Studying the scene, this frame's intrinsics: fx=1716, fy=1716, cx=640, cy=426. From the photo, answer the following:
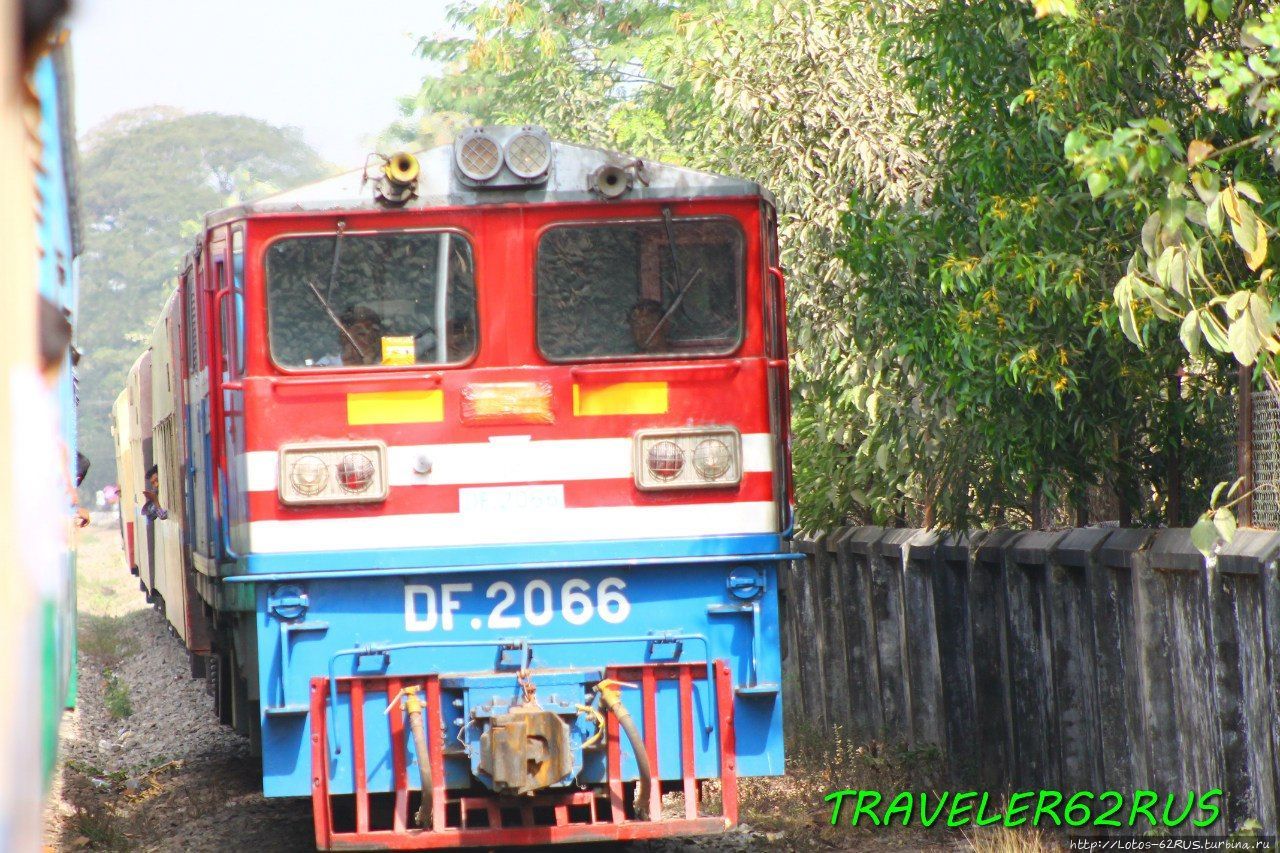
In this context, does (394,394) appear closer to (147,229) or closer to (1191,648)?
(1191,648)

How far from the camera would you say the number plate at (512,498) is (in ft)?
24.3

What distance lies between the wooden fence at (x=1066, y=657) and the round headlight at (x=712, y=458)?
0.64 metres

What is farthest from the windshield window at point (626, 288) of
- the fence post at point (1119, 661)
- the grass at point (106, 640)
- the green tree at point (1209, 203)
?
the grass at point (106, 640)

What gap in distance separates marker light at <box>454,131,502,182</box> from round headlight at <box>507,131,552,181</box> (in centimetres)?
6

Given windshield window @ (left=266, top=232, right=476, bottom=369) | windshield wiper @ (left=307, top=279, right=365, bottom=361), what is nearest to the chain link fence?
windshield window @ (left=266, top=232, right=476, bottom=369)

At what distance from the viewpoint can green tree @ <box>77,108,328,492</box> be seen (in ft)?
254

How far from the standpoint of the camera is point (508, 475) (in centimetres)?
743

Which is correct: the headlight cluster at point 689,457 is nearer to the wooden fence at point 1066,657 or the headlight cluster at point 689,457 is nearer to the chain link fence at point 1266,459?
the wooden fence at point 1066,657

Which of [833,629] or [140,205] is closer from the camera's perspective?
[833,629]

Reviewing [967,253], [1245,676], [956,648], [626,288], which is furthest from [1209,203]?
[956,648]

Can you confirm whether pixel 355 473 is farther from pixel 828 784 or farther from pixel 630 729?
pixel 828 784

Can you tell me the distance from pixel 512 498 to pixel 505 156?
1.50 metres

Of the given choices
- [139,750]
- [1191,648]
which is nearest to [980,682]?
[1191,648]

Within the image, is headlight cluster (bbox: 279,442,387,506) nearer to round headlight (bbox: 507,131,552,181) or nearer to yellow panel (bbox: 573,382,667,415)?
yellow panel (bbox: 573,382,667,415)
